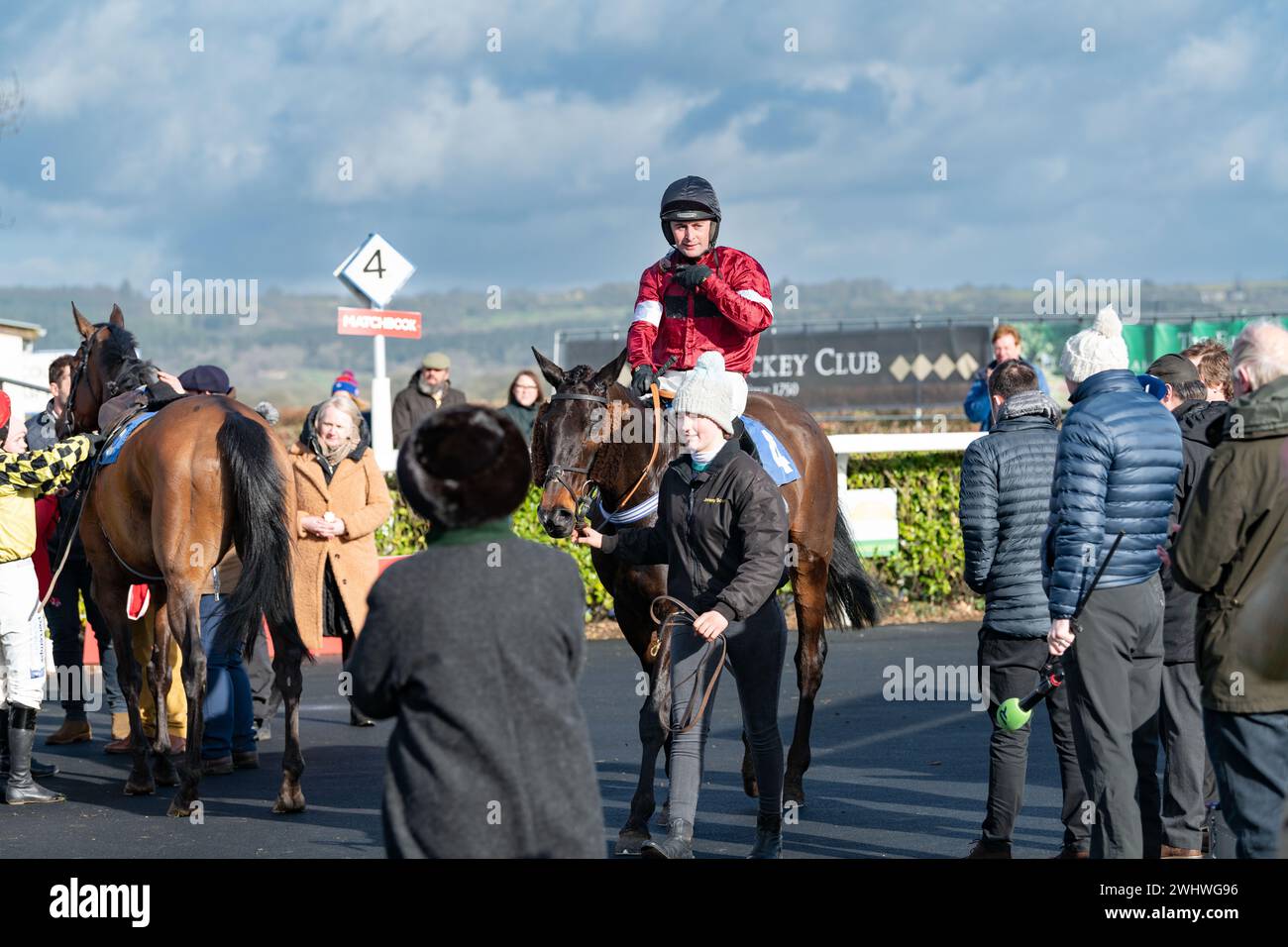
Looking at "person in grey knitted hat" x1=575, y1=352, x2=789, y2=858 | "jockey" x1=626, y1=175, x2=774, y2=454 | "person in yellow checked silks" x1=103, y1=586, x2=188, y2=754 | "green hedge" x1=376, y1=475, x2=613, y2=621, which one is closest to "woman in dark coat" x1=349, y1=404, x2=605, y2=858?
"person in grey knitted hat" x1=575, y1=352, x2=789, y2=858

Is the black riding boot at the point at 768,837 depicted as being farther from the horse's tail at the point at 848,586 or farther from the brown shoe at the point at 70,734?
the brown shoe at the point at 70,734

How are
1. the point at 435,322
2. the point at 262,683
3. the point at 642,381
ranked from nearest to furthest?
the point at 642,381 → the point at 262,683 → the point at 435,322

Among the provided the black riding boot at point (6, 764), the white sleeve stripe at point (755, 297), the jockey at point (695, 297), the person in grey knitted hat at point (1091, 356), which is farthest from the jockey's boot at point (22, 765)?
the person in grey knitted hat at point (1091, 356)

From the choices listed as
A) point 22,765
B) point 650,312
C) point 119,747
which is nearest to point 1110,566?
point 650,312

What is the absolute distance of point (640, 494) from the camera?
696 cm

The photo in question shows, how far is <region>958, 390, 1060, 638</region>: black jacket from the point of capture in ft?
19.6

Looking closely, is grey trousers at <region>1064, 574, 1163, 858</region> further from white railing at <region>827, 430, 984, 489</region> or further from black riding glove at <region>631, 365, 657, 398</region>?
white railing at <region>827, 430, 984, 489</region>

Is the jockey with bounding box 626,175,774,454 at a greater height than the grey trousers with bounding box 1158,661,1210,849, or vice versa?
the jockey with bounding box 626,175,774,454

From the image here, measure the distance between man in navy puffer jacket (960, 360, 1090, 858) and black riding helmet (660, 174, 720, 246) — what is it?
201cm

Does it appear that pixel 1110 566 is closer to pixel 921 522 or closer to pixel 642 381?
pixel 642 381

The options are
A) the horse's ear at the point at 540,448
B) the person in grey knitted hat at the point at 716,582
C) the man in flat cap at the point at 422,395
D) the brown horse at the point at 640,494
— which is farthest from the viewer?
the man in flat cap at the point at 422,395

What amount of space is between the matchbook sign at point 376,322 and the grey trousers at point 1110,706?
863 centimetres

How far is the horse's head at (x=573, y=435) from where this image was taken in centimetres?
654

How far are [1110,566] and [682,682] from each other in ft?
5.22
